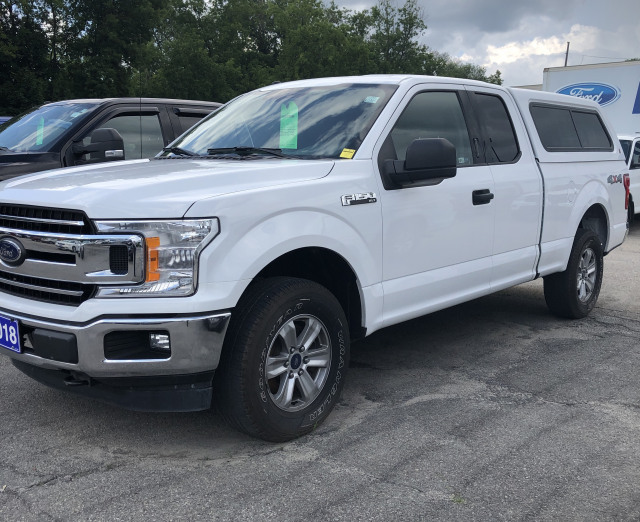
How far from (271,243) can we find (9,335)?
1.36 metres

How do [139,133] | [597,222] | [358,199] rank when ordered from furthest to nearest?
[139,133] < [597,222] < [358,199]

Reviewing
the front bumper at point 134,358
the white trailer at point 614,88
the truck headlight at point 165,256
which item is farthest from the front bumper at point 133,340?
the white trailer at point 614,88

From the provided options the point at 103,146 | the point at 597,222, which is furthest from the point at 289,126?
the point at 597,222

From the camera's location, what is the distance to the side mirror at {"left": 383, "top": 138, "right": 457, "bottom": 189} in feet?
12.8

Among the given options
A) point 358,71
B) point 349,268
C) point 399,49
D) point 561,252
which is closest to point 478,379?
point 349,268

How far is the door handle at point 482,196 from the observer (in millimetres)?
4617

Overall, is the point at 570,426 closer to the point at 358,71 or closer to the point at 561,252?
the point at 561,252

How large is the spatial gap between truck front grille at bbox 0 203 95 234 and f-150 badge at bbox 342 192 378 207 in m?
1.35

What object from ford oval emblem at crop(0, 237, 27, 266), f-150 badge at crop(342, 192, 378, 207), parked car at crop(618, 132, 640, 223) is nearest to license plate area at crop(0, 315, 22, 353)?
ford oval emblem at crop(0, 237, 27, 266)

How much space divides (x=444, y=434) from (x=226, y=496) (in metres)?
1.27

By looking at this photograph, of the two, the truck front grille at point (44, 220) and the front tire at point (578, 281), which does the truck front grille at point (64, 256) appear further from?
the front tire at point (578, 281)

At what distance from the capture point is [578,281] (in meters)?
6.11

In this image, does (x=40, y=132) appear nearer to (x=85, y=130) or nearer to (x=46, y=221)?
(x=85, y=130)

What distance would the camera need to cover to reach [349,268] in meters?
3.86
